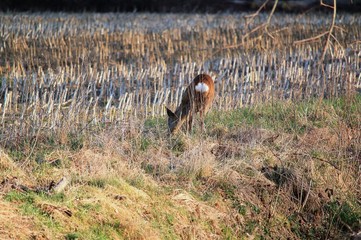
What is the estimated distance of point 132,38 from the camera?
22109mm

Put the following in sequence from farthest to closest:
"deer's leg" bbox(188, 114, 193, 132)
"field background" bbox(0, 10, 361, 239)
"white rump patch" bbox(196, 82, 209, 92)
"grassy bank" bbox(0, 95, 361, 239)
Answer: "white rump patch" bbox(196, 82, 209, 92) → "deer's leg" bbox(188, 114, 193, 132) → "field background" bbox(0, 10, 361, 239) → "grassy bank" bbox(0, 95, 361, 239)

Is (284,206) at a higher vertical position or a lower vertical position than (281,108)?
lower

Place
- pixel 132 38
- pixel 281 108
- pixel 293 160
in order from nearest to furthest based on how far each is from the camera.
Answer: pixel 293 160
pixel 281 108
pixel 132 38

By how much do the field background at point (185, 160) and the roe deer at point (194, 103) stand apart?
25 cm

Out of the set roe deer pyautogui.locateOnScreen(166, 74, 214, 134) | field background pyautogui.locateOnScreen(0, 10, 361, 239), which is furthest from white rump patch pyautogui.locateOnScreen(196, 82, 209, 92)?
field background pyautogui.locateOnScreen(0, 10, 361, 239)

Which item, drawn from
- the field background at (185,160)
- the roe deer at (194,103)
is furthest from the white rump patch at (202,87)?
the field background at (185,160)

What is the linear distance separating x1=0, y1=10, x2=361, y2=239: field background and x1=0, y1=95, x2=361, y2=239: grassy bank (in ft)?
0.05

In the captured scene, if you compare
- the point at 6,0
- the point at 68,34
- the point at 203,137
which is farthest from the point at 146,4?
the point at 203,137

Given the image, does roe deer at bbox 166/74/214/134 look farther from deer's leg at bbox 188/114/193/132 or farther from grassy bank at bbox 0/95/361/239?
grassy bank at bbox 0/95/361/239

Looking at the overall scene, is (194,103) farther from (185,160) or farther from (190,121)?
(185,160)

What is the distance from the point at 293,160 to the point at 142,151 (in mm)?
2178

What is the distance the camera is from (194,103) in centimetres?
1122

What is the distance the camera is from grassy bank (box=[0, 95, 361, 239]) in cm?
753

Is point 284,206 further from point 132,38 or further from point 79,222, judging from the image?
point 132,38
